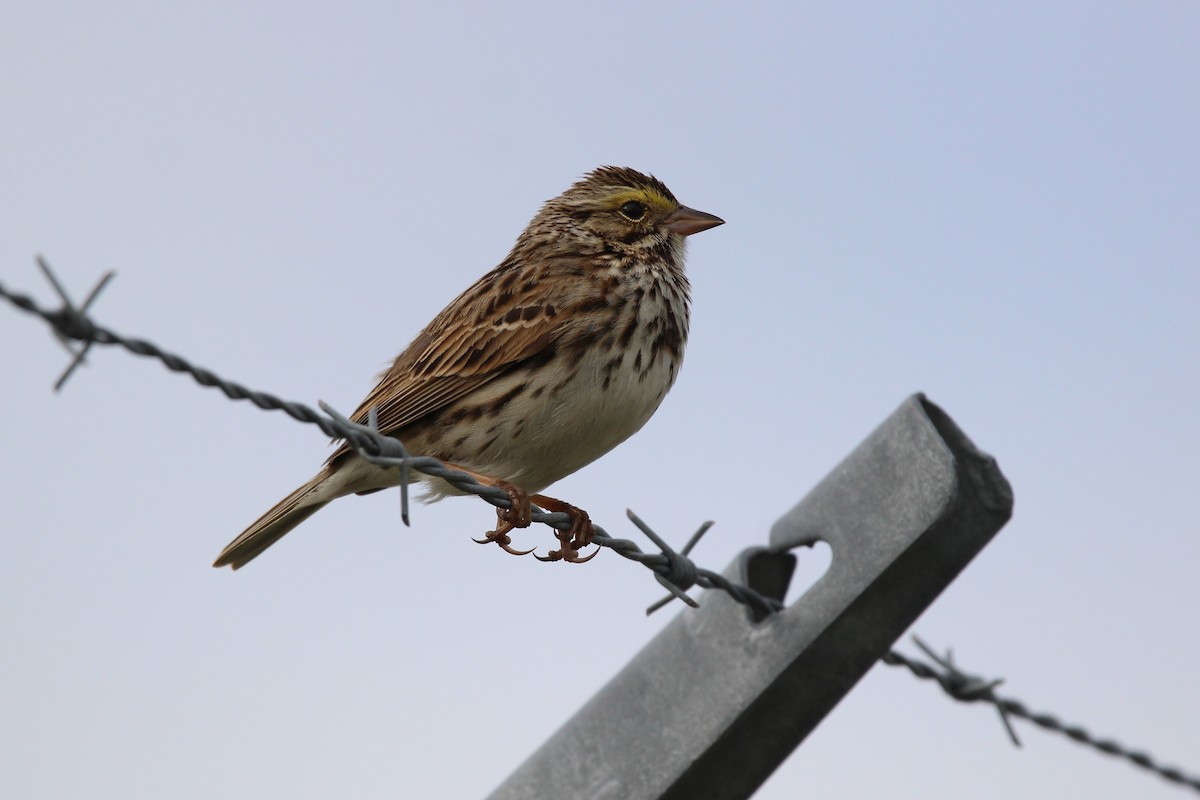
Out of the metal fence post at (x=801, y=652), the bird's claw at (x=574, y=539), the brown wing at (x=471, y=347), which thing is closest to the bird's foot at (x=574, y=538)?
the bird's claw at (x=574, y=539)

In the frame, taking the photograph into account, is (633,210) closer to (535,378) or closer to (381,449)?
(535,378)

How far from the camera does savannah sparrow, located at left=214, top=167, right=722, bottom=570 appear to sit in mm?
5598

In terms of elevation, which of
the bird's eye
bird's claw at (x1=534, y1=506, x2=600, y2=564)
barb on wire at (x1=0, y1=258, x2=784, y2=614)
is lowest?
barb on wire at (x1=0, y1=258, x2=784, y2=614)

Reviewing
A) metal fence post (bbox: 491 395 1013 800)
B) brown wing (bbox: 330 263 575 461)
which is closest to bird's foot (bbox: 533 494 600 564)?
brown wing (bbox: 330 263 575 461)

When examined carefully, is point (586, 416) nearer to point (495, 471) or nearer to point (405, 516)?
point (495, 471)

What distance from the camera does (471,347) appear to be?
6.00 meters

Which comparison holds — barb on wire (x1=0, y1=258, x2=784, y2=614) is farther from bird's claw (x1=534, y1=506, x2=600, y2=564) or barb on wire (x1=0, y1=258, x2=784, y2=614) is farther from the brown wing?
the brown wing

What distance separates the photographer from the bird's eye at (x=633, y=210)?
6758 mm

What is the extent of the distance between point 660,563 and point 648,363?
1555mm

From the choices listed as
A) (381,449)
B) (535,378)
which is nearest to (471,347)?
(535,378)

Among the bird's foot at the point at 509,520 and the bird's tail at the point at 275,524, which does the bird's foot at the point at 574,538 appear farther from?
A: the bird's tail at the point at 275,524

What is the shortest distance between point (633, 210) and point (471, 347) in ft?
4.03

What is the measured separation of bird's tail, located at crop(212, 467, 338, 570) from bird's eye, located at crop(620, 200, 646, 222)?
184 centimetres

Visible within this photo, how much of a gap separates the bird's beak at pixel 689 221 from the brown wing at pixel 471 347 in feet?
2.53
